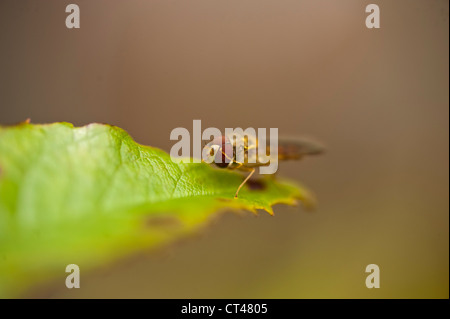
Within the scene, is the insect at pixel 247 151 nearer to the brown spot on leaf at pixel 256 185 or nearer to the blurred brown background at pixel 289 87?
the brown spot on leaf at pixel 256 185

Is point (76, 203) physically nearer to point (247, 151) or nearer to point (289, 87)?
point (247, 151)

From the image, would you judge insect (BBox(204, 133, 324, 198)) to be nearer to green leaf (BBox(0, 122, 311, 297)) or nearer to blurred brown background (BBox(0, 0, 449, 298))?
green leaf (BBox(0, 122, 311, 297))

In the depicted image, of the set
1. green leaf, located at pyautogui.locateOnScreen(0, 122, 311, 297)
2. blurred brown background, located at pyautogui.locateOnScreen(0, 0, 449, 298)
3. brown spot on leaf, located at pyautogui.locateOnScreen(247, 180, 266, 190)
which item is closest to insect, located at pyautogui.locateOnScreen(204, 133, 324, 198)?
brown spot on leaf, located at pyautogui.locateOnScreen(247, 180, 266, 190)

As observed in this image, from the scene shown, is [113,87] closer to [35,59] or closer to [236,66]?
[35,59]

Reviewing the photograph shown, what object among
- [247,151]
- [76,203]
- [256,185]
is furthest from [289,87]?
[76,203]

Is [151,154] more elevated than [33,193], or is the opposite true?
[151,154]

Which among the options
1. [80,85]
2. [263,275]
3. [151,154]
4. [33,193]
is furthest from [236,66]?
[33,193]
